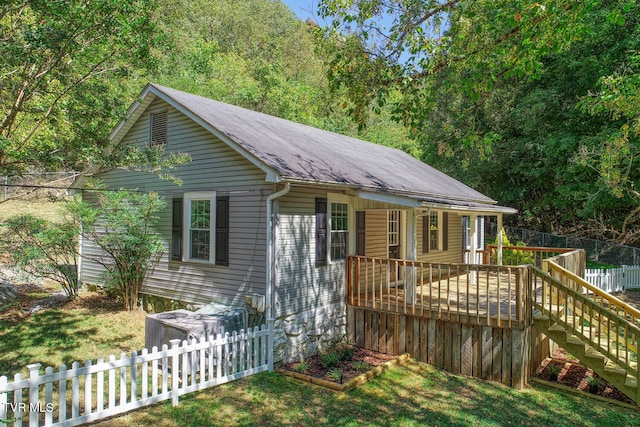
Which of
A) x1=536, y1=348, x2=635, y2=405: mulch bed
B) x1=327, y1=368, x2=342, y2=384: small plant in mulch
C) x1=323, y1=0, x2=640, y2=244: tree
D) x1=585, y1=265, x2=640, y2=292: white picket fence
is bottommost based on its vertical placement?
x1=536, y1=348, x2=635, y2=405: mulch bed

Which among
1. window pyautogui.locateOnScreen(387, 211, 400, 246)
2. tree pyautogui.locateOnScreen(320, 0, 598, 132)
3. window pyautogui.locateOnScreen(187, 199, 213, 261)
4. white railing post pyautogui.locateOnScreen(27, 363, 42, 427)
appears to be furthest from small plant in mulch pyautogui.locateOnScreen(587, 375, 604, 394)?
white railing post pyautogui.locateOnScreen(27, 363, 42, 427)

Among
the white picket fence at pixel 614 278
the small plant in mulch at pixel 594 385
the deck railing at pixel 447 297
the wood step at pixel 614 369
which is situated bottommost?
the small plant in mulch at pixel 594 385

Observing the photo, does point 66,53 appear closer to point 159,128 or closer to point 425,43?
point 159,128

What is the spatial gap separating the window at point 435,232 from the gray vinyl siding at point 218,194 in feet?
21.9

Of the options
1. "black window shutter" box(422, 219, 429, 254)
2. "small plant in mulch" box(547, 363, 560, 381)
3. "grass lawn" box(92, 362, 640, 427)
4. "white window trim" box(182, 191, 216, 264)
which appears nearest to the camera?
"grass lawn" box(92, 362, 640, 427)

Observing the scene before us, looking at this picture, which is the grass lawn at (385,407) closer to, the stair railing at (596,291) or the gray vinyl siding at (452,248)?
the stair railing at (596,291)

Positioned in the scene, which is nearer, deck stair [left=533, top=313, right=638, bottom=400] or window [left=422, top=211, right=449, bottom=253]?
deck stair [left=533, top=313, right=638, bottom=400]

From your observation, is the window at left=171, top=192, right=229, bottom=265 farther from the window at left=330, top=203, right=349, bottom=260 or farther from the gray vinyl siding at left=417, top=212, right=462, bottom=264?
the gray vinyl siding at left=417, top=212, right=462, bottom=264

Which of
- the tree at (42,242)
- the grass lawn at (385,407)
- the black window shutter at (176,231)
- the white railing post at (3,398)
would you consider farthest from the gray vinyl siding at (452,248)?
the white railing post at (3,398)

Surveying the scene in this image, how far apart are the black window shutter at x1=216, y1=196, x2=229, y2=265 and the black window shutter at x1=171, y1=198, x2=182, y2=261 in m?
1.30

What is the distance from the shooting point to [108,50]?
8.18 metres

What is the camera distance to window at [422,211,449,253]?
13148mm

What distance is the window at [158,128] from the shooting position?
1004 centimetres

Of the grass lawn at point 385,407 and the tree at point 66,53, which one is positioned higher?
the tree at point 66,53
